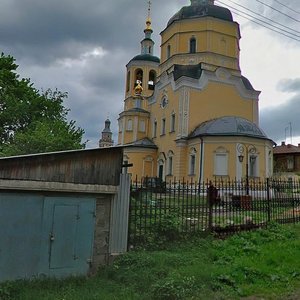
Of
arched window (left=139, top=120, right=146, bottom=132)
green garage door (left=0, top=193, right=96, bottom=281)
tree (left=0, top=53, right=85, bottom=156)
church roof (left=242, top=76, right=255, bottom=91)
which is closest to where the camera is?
green garage door (left=0, top=193, right=96, bottom=281)

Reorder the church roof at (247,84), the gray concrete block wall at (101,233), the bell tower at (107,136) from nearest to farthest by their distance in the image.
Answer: the gray concrete block wall at (101,233)
the church roof at (247,84)
the bell tower at (107,136)

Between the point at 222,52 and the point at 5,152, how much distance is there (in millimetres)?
21366

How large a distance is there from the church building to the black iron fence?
1327 cm

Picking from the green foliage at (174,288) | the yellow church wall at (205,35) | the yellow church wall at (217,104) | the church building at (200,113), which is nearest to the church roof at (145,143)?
the church building at (200,113)

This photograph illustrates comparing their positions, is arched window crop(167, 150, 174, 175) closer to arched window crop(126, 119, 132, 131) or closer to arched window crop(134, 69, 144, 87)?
arched window crop(126, 119, 132, 131)

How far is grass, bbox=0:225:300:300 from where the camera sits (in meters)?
5.79

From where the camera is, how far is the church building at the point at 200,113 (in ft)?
84.9

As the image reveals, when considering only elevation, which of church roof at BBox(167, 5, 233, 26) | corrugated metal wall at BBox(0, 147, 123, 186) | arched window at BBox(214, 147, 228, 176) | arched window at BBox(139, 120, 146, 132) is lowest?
corrugated metal wall at BBox(0, 147, 123, 186)

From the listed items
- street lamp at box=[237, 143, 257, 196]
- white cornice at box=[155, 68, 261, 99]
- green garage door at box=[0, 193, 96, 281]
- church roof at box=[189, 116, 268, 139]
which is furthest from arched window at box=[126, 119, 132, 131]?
green garage door at box=[0, 193, 96, 281]

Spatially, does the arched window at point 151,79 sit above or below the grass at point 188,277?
above

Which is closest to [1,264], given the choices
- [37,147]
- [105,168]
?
[105,168]

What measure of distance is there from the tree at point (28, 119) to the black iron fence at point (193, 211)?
16.2m

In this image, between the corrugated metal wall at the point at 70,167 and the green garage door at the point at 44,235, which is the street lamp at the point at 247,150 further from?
the green garage door at the point at 44,235

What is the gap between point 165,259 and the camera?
23.5 feet
